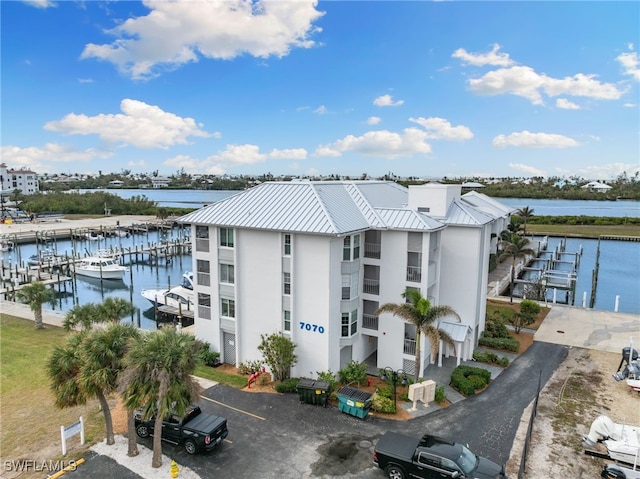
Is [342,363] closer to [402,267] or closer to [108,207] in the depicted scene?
[402,267]

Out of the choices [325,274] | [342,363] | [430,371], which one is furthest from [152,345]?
[430,371]

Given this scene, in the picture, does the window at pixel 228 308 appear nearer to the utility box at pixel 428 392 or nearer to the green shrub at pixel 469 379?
the utility box at pixel 428 392

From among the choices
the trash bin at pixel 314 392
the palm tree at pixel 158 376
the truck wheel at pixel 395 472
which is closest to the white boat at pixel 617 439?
the truck wheel at pixel 395 472

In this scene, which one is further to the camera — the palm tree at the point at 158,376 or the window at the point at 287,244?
the window at the point at 287,244

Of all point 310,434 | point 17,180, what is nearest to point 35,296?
point 310,434

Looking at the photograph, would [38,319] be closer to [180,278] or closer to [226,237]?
[226,237]

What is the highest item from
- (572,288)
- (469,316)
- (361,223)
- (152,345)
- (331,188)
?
(331,188)
